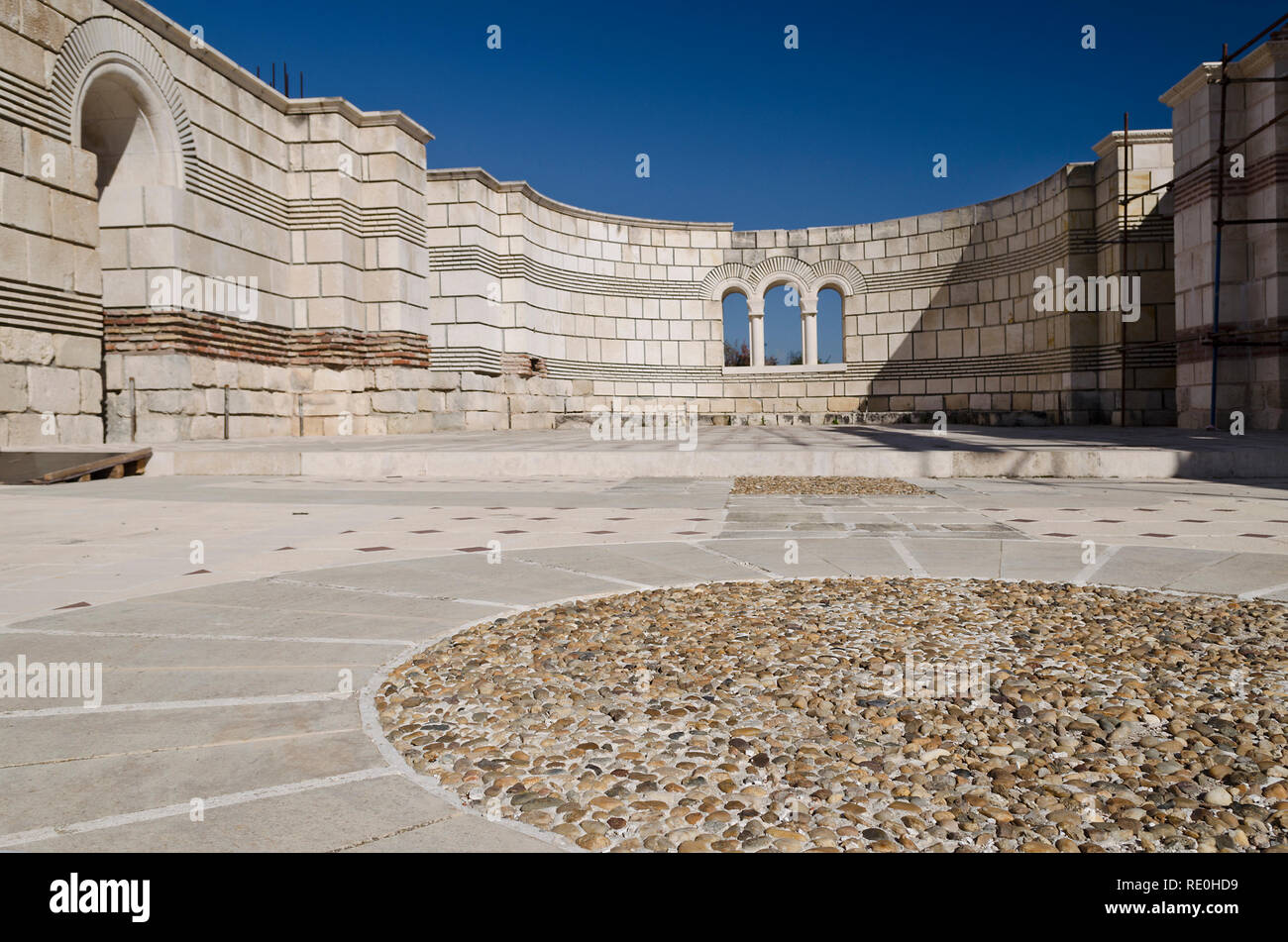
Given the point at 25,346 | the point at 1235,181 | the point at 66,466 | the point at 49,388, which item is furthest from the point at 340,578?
the point at 1235,181

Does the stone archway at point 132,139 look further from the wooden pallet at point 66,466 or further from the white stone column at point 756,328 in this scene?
the white stone column at point 756,328

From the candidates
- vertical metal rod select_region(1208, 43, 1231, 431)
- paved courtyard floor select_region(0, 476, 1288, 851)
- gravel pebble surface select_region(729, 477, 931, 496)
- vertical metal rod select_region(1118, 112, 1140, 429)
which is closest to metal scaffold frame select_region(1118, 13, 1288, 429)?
vertical metal rod select_region(1208, 43, 1231, 431)

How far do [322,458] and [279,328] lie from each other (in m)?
6.38

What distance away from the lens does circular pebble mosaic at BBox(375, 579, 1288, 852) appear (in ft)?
5.38

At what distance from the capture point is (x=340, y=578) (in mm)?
4055

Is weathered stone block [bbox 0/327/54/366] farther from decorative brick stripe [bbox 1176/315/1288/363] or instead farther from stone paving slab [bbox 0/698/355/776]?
decorative brick stripe [bbox 1176/315/1288/363]

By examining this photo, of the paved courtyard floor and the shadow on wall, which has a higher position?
the shadow on wall

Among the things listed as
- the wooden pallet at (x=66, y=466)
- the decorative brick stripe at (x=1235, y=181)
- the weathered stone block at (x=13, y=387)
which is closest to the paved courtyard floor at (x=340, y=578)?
the wooden pallet at (x=66, y=466)

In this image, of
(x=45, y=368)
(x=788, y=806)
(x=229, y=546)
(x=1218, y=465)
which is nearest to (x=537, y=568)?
(x=229, y=546)

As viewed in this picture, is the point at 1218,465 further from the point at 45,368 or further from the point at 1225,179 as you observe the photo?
the point at 45,368

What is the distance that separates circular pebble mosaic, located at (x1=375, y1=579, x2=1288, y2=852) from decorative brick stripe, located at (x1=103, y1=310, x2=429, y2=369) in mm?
12272

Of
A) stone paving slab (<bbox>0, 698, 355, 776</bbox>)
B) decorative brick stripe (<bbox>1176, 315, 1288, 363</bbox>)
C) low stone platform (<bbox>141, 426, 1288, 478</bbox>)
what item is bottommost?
stone paving slab (<bbox>0, 698, 355, 776</bbox>)

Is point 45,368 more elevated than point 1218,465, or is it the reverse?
point 45,368

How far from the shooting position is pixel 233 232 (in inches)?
570
